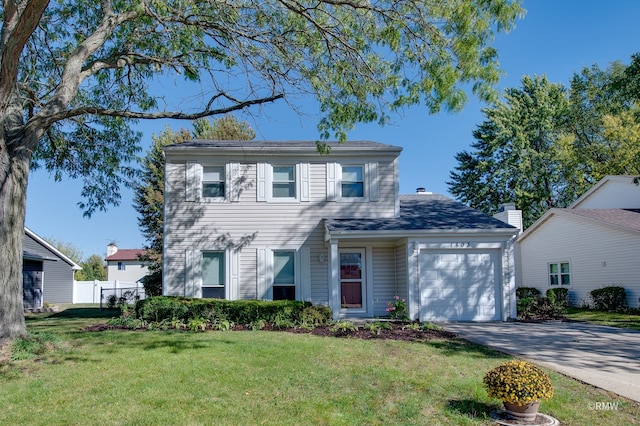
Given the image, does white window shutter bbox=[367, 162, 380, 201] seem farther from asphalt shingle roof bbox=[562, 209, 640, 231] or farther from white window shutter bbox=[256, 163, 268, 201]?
asphalt shingle roof bbox=[562, 209, 640, 231]

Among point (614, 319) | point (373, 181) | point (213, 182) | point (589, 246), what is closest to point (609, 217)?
point (589, 246)

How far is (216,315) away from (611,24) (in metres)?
15.5

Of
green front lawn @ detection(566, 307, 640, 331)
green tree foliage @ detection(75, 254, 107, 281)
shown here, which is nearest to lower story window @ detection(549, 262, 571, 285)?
green front lawn @ detection(566, 307, 640, 331)

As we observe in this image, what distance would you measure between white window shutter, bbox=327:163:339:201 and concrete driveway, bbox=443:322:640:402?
206 inches

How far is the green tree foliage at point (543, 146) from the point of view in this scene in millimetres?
30000

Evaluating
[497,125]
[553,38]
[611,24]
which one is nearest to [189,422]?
[553,38]

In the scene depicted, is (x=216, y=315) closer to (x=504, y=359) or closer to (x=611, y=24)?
(x=504, y=359)

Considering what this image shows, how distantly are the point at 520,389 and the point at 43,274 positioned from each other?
1073 inches

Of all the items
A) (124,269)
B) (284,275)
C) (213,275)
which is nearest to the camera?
(213,275)

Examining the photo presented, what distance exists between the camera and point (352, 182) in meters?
14.6

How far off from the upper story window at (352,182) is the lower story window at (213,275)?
4.45 m

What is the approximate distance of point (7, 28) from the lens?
8.48 m

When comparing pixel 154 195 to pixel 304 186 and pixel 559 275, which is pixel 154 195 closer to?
pixel 304 186

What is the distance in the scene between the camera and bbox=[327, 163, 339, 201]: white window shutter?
1440cm
